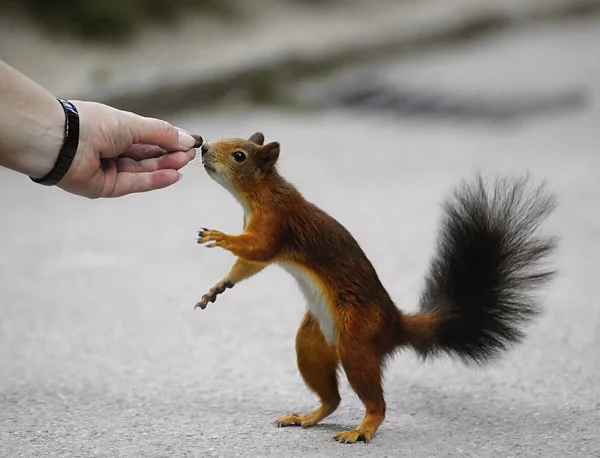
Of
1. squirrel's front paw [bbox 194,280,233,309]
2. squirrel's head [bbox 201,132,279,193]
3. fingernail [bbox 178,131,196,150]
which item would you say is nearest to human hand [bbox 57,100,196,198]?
fingernail [bbox 178,131,196,150]

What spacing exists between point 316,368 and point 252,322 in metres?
1.00

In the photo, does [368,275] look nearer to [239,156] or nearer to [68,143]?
[239,156]

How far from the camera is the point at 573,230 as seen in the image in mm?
3996

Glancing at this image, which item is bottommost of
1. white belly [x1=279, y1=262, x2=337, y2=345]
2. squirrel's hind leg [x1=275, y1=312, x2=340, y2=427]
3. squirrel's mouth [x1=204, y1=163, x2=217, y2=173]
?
squirrel's hind leg [x1=275, y1=312, x2=340, y2=427]

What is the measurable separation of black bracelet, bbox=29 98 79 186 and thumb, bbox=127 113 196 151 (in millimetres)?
116

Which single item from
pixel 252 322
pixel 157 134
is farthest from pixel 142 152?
pixel 252 322

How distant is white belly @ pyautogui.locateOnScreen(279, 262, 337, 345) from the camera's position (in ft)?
6.27

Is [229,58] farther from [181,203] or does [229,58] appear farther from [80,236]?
[80,236]

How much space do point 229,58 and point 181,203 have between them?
273 centimetres

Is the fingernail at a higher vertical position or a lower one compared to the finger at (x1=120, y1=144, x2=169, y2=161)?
lower

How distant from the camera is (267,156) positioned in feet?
6.39

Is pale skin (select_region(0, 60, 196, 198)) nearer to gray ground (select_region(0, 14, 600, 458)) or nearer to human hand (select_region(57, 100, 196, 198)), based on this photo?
human hand (select_region(57, 100, 196, 198))

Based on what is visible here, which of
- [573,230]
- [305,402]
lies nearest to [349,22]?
[573,230]

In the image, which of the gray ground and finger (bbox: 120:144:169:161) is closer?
the gray ground
